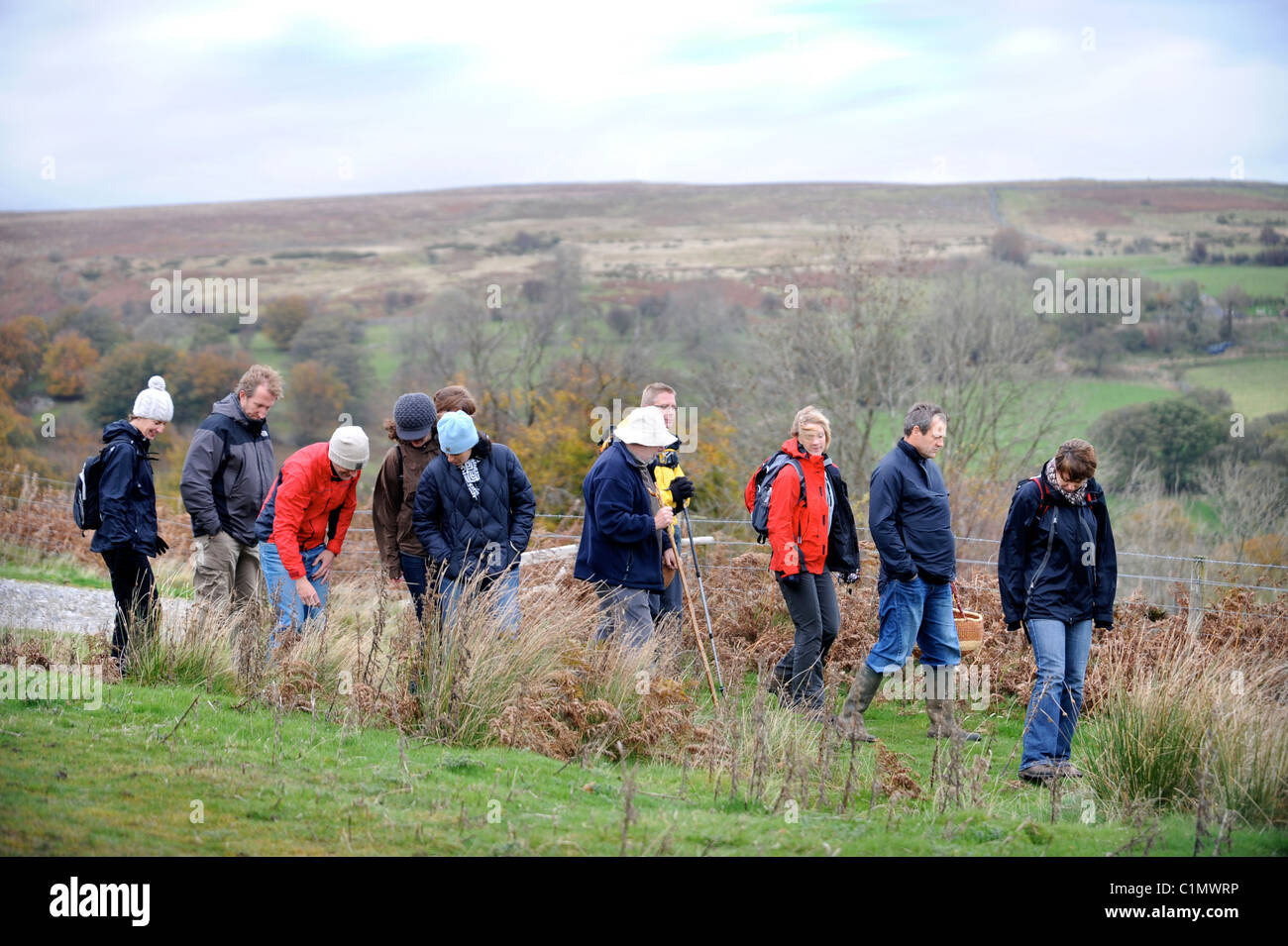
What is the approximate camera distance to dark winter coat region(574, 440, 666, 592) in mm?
7219

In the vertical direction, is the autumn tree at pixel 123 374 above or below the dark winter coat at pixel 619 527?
above

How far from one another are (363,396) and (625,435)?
35540mm

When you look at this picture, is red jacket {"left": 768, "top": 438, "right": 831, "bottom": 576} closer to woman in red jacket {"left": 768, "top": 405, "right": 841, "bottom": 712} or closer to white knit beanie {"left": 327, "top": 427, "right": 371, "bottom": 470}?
woman in red jacket {"left": 768, "top": 405, "right": 841, "bottom": 712}

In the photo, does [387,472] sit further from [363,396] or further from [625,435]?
→ [363,396]

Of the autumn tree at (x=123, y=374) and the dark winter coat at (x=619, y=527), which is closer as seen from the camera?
the dark winter coat at (x=619, y=527)

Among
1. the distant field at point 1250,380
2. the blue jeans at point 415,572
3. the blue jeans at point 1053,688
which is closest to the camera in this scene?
the blue jeans at point 1053,688

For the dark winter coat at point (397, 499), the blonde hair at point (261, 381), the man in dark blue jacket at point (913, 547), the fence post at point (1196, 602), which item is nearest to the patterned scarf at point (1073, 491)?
the man in dark blue jacket at point (913, 547)

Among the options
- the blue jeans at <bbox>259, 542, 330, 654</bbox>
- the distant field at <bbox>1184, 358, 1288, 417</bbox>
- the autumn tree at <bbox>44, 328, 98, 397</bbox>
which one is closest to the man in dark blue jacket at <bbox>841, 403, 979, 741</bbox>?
the blue jeans at <bbox>259, 542, 330, 654</bbox>

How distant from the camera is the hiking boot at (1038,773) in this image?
6184mm

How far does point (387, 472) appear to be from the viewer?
720cm

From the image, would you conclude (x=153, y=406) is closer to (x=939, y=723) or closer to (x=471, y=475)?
(x=471, y=475)

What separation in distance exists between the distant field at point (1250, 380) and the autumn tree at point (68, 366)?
40.0m

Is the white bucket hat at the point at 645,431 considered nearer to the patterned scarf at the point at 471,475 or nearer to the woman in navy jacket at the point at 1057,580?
the patterned scarf at the point at 471,475
